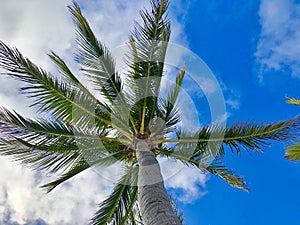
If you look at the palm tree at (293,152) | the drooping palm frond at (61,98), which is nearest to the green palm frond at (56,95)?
the drooping palm frond at (61,98)

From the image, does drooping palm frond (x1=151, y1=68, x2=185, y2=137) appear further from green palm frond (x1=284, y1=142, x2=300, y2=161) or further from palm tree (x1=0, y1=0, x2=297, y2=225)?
green palm frond (x1=284, y1=142, x2=300, y2=161)

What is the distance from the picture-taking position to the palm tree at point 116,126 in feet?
26.1

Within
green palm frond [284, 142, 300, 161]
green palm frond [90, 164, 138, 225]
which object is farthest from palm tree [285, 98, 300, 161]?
green palm frond [90, 164, 138, 225]

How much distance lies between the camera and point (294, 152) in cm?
740

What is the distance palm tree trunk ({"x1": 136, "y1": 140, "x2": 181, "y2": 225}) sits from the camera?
5.59 meters

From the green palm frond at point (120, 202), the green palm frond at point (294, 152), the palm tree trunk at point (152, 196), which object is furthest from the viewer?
the green palm frond at point (120, 202)

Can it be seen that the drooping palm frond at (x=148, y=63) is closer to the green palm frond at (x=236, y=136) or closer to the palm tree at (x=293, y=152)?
the green palm frond at (x=236, y=136)

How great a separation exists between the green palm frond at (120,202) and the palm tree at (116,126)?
0.02 m

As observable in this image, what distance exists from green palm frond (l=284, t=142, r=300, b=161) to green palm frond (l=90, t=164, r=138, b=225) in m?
3.68

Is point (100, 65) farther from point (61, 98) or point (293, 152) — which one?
point (293, 152)

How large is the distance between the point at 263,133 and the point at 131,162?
3.25 m

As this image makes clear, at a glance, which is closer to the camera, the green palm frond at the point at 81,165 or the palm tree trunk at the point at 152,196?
the palm tree trunk at the point at 152,196

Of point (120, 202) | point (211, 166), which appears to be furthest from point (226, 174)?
point (120, 202)

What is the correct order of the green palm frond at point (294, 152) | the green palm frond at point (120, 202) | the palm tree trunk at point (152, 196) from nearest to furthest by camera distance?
the palm tree trunk at point (152, 196), the green palm frond at point (294, 152), the green palm frond at point (120, 202)
